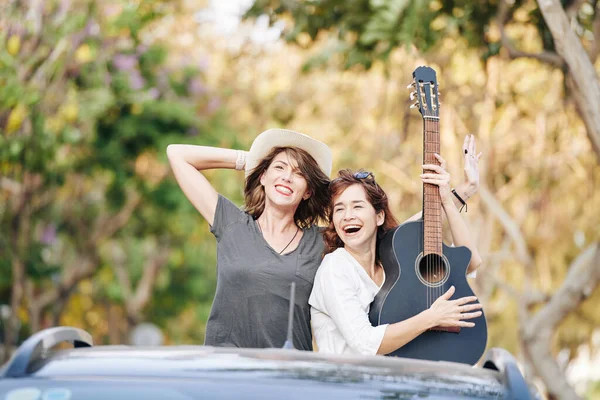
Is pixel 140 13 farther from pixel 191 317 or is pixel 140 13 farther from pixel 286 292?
pixel 191 317

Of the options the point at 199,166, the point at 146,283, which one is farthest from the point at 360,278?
the point at 146,283

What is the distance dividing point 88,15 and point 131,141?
2802 millimetres

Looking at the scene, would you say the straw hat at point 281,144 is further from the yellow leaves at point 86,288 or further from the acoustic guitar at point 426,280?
the yellow leaves at point 86,288

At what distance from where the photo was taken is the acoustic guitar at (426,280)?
5.15 meters

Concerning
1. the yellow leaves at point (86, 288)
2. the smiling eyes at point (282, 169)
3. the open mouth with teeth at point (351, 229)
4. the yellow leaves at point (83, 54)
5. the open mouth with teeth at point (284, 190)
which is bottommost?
the open mouth with teeth at point (351, 229)

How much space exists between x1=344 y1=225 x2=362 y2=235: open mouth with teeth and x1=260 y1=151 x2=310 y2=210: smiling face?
0.46 m

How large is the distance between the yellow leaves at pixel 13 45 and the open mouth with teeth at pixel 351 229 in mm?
10492

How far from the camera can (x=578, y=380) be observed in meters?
31.7

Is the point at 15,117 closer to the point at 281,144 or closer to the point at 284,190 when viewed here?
the point at 281,144

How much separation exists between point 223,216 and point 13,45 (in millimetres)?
10006

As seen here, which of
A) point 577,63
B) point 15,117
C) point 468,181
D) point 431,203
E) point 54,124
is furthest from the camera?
point 54,124

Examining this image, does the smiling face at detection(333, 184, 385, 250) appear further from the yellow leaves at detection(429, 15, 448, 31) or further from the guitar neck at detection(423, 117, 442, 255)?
the yellow leaves at detection(429, 15, 448, 31)

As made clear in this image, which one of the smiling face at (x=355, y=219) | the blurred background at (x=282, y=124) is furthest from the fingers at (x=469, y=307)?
the blurred background at (x=282, y=124)

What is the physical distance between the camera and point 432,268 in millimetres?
5445
